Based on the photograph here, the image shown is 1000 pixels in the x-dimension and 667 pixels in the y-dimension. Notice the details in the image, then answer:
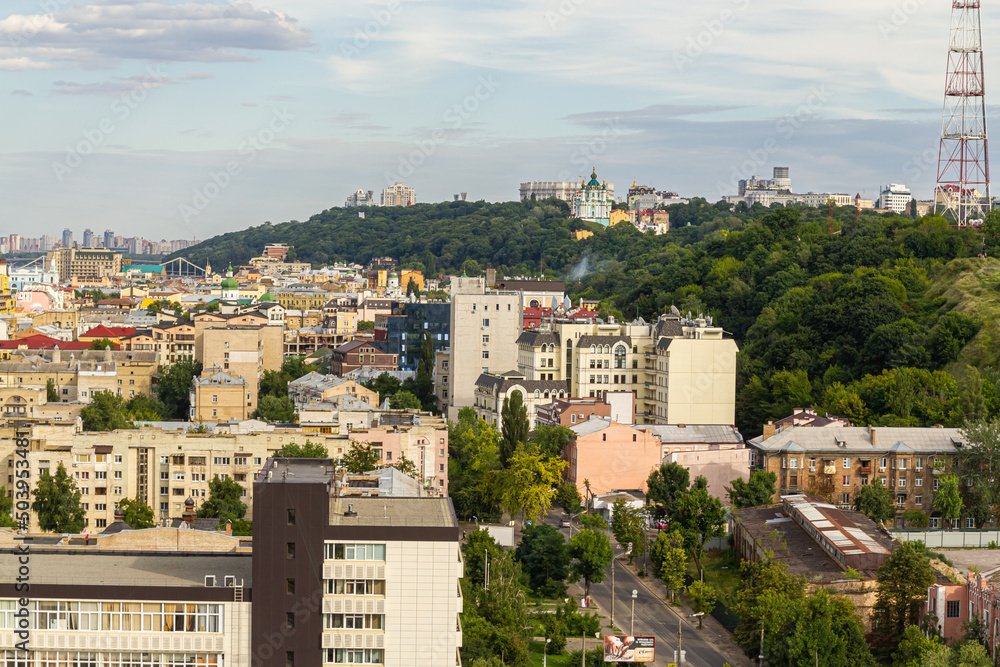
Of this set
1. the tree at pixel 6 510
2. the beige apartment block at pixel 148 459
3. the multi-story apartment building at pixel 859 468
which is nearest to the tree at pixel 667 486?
the multi-story apartment building at pixel 859 468

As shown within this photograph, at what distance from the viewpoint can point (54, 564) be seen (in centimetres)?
2248

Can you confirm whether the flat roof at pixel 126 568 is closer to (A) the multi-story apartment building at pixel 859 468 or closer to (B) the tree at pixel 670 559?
(B) the tree at pixel 670 559

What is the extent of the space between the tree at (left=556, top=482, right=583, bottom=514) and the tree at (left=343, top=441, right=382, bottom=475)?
6279 mm

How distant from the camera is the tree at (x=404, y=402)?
59688 mm

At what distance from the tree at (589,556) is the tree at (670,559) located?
57.9 inches

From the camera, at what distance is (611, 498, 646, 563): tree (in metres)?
38.8

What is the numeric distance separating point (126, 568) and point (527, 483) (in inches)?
855

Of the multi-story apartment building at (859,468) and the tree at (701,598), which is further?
the multi-story apartment building at (859,468)

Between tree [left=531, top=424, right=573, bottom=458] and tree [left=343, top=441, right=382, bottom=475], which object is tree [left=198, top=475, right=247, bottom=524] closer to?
tree [left=343, top=441, right=382, bottom=475]

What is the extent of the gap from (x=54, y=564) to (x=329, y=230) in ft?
574

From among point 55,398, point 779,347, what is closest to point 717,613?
point 779,347

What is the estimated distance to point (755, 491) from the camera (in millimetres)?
41406

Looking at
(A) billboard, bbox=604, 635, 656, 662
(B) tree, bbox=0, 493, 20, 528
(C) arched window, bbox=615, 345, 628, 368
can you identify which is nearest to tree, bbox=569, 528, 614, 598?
(A) billboard, bbox=604, 635, 656, 662

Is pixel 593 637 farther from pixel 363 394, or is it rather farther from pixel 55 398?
pixel 55 398
